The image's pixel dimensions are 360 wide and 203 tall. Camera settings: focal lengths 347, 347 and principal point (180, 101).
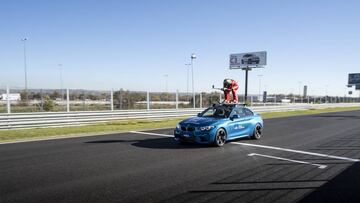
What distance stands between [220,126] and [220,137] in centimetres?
37

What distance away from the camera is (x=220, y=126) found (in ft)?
37.0

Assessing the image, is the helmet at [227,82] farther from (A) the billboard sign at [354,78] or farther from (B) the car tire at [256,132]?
(A) the billboard sign at [354,78]

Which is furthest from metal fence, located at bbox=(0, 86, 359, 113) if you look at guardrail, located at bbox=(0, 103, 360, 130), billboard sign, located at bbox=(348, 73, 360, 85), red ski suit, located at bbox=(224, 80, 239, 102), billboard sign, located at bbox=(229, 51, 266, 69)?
billboard sign, located at bbox=(348, 73, 360, 85)

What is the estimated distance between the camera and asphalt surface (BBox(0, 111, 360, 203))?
577cm

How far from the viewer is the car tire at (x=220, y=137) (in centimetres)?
1116

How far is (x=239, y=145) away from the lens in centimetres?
1164

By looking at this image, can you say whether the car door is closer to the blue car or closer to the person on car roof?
the blue car

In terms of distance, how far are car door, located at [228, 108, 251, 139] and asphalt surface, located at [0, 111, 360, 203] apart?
1.57 ft

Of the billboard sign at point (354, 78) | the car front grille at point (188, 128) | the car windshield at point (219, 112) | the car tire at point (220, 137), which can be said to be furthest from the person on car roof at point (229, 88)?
the billboard sign at point (354, 78)

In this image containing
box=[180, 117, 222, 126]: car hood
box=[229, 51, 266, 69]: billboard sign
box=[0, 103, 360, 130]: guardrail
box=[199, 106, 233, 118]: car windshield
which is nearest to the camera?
box=[180, 117, 222, 126]: car hood

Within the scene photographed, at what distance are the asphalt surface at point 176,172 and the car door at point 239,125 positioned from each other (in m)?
0.48

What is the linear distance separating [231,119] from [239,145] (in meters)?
0.94

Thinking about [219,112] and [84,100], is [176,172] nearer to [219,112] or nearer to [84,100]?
[219,112]

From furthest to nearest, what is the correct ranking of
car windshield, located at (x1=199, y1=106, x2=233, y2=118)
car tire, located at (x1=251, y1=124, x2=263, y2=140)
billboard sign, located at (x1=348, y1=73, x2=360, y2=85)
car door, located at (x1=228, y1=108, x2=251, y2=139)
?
billboard sign, located at (x1=348, y1=73, x2=360, y2=85) → car tire, located at (x1=251, y1=124, x2=263, y2=140) → car windshield, located at (x1=199, y1=106, x2=233, y2=118) → car door, located at (x1=228, y1=108, x2=251, y2=139)
